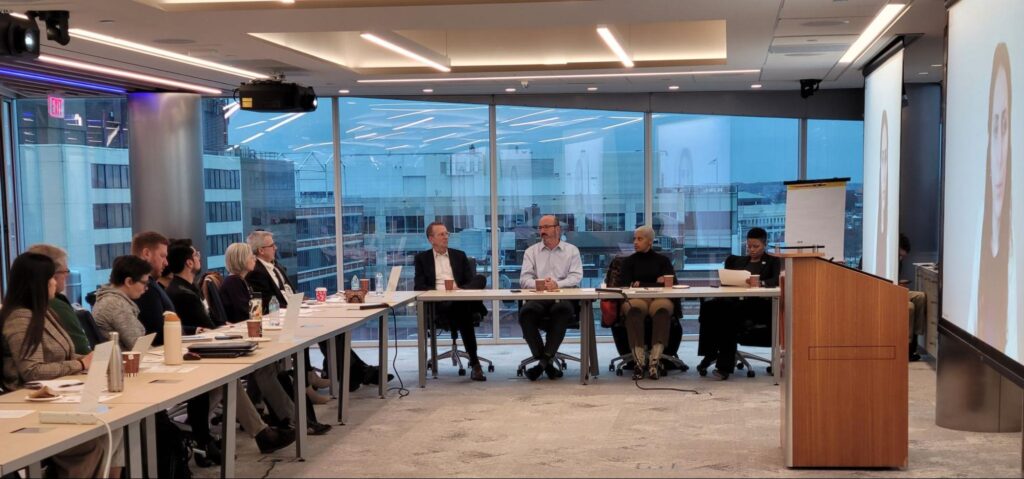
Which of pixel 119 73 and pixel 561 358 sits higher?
pixel 119 73

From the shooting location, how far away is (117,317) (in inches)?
216

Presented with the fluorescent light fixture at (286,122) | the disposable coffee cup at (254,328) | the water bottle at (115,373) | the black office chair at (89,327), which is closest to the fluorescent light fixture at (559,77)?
the fluorescent light fixture at (286,122)

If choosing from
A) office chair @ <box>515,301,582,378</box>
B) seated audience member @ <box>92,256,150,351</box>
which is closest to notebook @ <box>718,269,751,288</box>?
office chair @ <box>515,301,582,378</box>

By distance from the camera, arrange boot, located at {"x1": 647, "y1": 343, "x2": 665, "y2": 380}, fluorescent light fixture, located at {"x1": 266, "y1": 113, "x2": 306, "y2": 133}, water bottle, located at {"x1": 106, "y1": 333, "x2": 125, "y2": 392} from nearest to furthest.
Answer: water bottle, located at {"x1": 106, "y1": 333, "x2": 125, "y2": 392}, boot, located at {"x1": 647, "y1": 343, "x2": 665, "y2": 380}, fluorescent light fixture, located at {"x1": 266, "y1": 113, "x2": 306, "y2": 133}

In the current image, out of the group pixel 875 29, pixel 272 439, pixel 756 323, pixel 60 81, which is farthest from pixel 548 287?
pixel 60 81

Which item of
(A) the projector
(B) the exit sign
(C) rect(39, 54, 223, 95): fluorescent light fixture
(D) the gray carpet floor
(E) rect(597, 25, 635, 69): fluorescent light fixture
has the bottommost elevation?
(D) the gray carpet floor

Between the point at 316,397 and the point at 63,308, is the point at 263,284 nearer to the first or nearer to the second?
the point at 316,397

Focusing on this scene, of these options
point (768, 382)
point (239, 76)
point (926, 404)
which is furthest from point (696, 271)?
point (239, 76)

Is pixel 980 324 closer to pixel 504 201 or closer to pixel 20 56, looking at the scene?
pixel 20 56

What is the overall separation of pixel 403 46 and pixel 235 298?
223 centimetres

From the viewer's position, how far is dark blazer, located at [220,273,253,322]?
702 cm

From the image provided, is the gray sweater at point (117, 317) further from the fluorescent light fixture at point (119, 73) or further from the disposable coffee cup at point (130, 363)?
the fluorescent light fixture at point (119, 73)

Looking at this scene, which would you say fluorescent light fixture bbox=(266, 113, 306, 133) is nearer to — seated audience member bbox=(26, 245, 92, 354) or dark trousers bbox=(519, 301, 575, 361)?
dark trousers bbox=(519, 301, 575, 361)

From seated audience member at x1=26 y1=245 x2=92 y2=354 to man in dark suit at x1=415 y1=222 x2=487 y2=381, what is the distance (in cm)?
387
